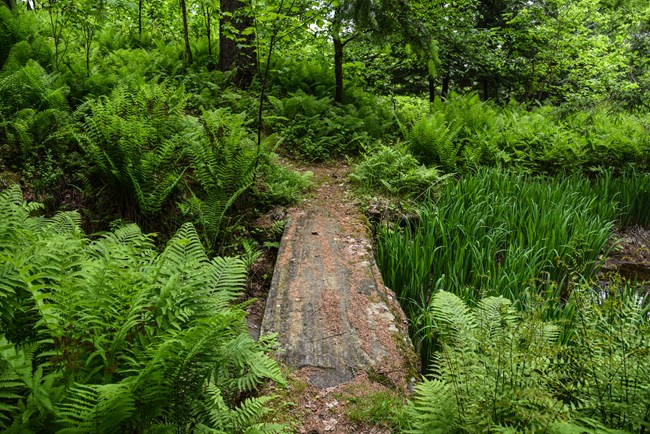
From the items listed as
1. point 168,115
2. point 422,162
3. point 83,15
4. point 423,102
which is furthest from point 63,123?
point 423,102

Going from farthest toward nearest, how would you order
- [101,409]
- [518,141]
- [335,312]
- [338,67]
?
[338,67] → [518,141] → [335,312] → [101,409]

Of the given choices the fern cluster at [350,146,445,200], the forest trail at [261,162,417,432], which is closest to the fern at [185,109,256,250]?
the forest trail at [261,162,417,432]

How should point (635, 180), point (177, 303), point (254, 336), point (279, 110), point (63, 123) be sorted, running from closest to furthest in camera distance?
point (177, 303) → point (254, 336) → point (63, 123) → point (635, 180) → point (279, 110)

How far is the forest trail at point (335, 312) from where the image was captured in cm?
259

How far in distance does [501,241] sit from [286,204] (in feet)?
7.58

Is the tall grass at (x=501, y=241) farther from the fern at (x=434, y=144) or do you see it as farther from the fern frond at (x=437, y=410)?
the fern frond at (x=437, y=410)

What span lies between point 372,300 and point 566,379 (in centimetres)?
153

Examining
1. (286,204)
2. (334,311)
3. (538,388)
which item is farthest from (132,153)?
(538,388)

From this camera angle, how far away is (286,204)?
16.7ft

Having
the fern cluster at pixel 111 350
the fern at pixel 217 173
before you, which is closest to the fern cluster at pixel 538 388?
the fern cluster at pixel 111 350

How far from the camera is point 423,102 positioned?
10.6 m

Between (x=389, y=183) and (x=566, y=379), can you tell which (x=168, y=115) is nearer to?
(x=389, y=183)

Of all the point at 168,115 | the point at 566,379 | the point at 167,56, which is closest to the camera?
the point at 566,379

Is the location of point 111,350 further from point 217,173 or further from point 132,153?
point 217,173
